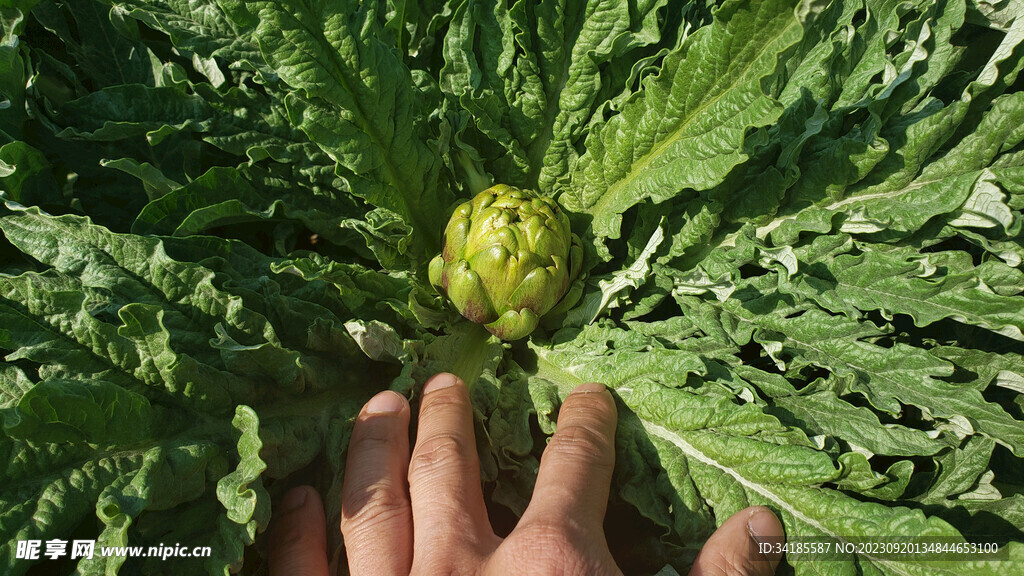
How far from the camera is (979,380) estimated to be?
179 cm

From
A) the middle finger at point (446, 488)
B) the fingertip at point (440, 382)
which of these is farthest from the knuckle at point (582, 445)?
the fingertip at point (440, 382)

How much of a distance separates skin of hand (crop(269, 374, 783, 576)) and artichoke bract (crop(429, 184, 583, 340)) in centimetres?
30

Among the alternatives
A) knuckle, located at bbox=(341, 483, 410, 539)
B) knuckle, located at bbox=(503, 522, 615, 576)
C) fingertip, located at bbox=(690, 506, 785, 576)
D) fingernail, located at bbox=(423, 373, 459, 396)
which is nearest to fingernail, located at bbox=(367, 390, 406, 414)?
fingernail, located at bbox=(423, 373, 459, 396)

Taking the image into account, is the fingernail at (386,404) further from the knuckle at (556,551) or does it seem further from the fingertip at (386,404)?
the knuckle at (556,551)

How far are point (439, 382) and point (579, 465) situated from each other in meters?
0.52

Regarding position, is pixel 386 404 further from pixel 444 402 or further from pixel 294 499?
pixel 294 499

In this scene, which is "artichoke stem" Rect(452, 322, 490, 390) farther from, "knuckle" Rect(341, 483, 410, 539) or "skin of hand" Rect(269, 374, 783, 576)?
"knuckle" Rect(341, 483, 410, 539)

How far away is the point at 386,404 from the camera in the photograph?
1895 mm

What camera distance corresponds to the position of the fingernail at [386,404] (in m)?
1.89

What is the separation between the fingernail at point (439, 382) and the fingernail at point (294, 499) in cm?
45

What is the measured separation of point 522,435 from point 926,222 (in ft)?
4.46

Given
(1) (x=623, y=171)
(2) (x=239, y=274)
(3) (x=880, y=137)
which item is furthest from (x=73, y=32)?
(3) (x=880, y=137)

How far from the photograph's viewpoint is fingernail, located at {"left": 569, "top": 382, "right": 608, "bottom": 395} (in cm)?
193

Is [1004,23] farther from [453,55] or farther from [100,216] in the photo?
[100,216]
